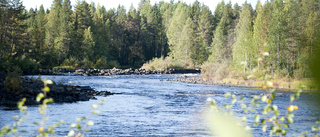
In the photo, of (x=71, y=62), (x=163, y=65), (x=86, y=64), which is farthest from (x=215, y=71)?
(x=71, y=62)

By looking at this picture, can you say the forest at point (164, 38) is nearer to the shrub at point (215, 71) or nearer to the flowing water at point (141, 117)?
the shrub at point (215, 71)

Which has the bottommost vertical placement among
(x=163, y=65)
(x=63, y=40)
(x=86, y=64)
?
(x=163, y=65)

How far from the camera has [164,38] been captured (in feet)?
294

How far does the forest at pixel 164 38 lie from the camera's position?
37.7 m

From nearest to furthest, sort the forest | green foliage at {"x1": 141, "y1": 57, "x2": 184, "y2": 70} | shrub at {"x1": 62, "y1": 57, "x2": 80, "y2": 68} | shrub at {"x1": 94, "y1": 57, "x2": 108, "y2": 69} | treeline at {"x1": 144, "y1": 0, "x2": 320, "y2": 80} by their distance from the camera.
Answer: treeline at {"x1": 144, "y1": 0, "x2": 320, "y2": 80} → the forest → shrub at {"x1": 62, "y1": 57, "x2": 80, "y2": 68} → green foliage at {"x1": 141, "y1": 57, "x2": 184, "y2": 70} → shrub at {"x1": 94, "y1": 57, "x2": 108, "y2": 69}

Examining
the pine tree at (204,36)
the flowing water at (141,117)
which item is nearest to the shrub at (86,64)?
the pine tree at (204,36)

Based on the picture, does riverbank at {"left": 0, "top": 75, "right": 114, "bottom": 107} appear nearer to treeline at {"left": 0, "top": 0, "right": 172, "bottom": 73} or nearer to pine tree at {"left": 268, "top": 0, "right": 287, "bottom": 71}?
treeline at {"left": 0, "top": 0, "right": 172, "bottom": 73}

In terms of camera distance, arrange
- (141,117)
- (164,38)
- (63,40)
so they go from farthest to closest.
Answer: (164,38), (63,40), (141,117)

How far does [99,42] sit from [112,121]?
188 ft

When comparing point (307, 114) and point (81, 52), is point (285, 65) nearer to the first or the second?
point (307, 114)

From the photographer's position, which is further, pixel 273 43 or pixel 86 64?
pixel 86 64

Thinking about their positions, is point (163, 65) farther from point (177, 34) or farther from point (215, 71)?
point (215, 71)

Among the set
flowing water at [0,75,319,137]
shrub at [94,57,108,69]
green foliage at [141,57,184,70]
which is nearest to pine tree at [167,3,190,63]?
green foliage at [141,57,184,70]

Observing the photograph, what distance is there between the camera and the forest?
124 ft
